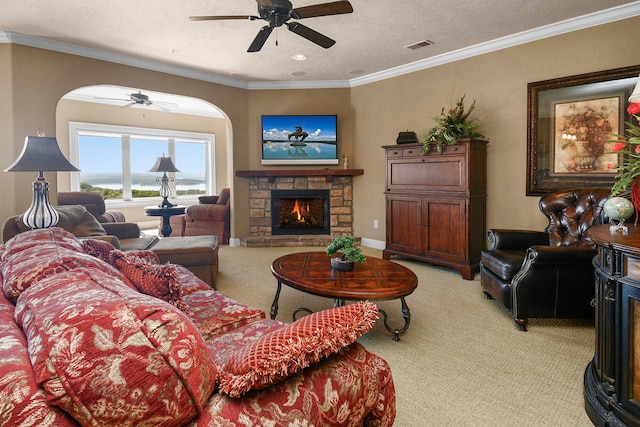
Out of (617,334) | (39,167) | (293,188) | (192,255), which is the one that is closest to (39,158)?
(39,167)

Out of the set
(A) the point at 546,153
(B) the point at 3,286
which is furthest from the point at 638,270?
(A) the point at 546,153

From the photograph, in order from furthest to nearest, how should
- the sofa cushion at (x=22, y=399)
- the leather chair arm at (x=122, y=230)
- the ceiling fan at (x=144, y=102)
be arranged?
the ceiling fan at (x=144, y=102) → the leather chair arm at (x=122, y=230) → the sofa cushion at (x=22, y=399)

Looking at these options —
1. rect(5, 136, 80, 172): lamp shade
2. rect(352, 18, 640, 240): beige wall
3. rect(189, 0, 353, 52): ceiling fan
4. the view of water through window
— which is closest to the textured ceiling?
rect(352, 18, 640, 240): beige wall

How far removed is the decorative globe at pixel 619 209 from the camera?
191cm

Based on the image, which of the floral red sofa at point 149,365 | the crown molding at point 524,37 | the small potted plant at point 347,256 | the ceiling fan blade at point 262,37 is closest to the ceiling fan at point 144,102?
the ceiling fan blade at point 262,37

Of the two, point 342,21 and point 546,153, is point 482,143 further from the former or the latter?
point 342,21

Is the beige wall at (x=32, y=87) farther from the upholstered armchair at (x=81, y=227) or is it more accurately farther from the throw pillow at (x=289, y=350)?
the throw pillow at (x=289, y=350)

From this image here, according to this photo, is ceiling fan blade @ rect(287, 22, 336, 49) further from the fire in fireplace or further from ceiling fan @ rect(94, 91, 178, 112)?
ceiling fan @ rect(94, 91, 178, 112)

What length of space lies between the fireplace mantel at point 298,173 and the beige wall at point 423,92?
1.03 ft

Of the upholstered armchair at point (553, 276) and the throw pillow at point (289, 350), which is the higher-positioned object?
the throw pillow at point (289, 350)

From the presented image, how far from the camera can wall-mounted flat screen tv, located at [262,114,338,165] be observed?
19.8 ft

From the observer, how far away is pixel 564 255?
263cm

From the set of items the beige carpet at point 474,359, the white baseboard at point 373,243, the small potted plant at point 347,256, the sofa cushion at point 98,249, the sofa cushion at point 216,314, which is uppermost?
the sofa cushion at point 98,249

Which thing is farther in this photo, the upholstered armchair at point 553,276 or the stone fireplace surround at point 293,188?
the stone fireplace surround at point 293,188
